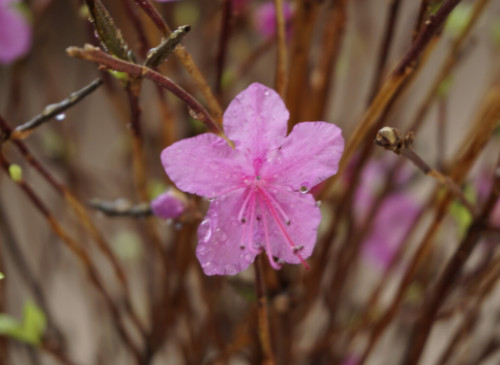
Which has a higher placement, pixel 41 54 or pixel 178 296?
pixel 41 54

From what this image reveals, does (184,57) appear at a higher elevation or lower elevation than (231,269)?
higher

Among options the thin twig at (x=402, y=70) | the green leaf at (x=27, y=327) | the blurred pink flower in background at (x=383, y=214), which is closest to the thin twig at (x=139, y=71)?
the thin twig at (x=402, y=70)

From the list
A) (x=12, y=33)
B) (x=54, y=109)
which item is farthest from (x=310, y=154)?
(x=12, y=33)

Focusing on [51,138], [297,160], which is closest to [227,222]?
[297,160]

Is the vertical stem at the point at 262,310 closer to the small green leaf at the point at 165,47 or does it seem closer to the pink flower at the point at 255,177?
the pink flower at the point at 255,177

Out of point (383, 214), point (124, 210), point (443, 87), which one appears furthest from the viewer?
point (383, 214)

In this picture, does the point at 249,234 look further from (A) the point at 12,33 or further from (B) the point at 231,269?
(A) the point at 12,33

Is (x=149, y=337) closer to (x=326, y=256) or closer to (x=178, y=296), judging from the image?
(x=178, y=296)
